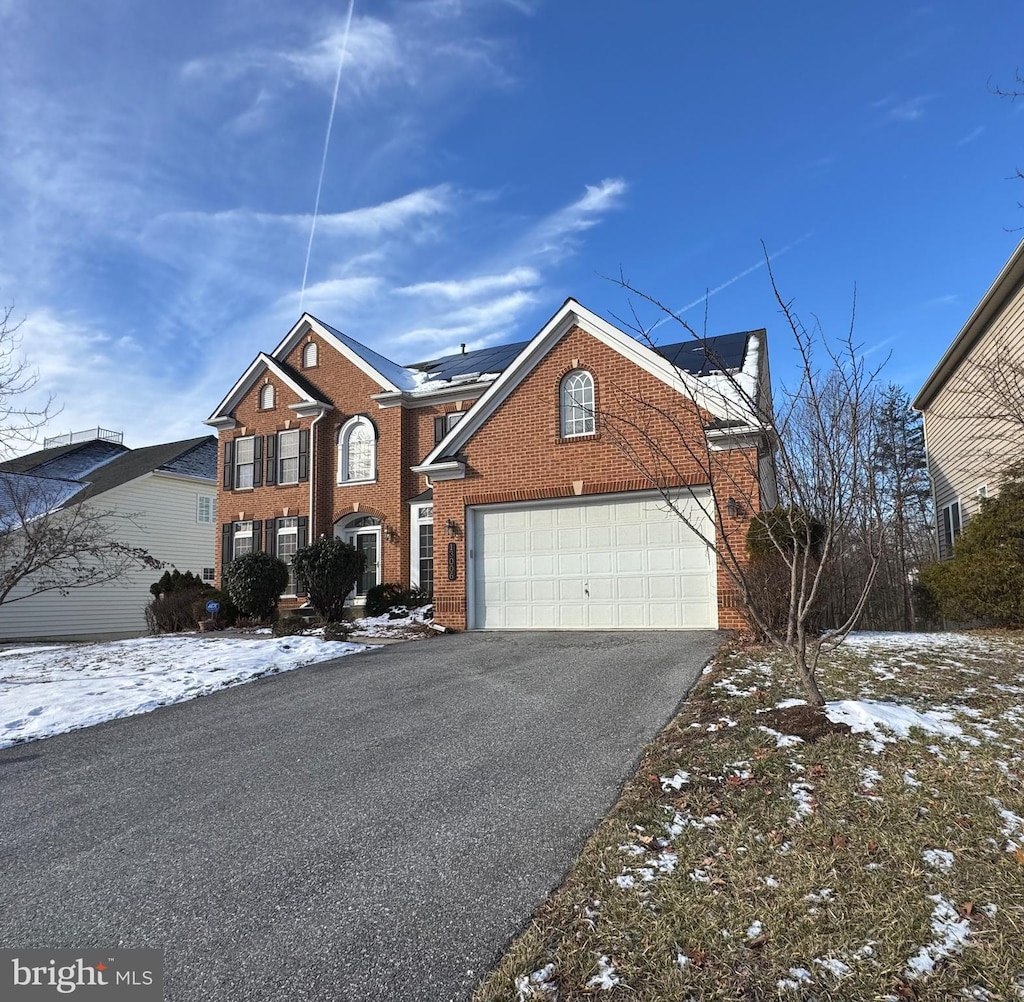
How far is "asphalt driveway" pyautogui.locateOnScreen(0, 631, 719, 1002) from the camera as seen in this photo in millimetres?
2529

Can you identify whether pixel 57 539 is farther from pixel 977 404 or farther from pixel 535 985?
pixel 977 404

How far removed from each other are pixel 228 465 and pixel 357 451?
15.6 ft

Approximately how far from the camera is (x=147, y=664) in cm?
961

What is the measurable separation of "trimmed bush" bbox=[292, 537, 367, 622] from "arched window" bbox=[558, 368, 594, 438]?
6.00 metres

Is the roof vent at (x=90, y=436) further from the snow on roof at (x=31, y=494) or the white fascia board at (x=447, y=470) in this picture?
the white fascia board at (x=447, y=470)

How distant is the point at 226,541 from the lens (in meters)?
20.9

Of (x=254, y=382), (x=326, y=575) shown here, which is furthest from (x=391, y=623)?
(x=254, y=382)

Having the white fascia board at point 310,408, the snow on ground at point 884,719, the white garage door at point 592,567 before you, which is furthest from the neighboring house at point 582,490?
the white fascia board at point 310,408

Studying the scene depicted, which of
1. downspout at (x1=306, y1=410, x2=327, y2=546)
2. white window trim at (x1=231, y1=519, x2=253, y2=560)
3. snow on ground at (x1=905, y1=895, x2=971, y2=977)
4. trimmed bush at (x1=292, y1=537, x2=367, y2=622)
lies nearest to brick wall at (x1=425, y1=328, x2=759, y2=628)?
trimmed bush at (x1=292, y1=537, x2=367, y2=622)

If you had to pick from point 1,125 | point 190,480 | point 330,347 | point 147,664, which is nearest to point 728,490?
point 147,664

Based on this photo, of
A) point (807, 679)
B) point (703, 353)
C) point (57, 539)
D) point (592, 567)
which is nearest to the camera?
point (807, 679)

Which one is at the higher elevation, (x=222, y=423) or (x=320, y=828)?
(x=222, y=423)

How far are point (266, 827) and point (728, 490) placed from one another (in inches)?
344

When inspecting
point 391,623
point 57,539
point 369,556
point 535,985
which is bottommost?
point 391,623
